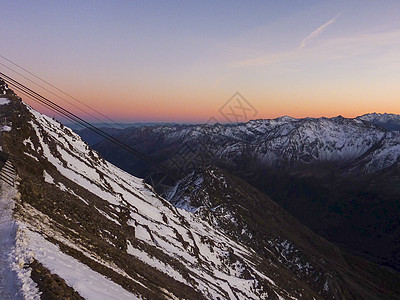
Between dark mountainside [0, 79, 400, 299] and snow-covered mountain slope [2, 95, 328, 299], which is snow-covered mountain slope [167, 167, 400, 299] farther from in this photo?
snow-covered mountain slope [2, 95, 328, 299]

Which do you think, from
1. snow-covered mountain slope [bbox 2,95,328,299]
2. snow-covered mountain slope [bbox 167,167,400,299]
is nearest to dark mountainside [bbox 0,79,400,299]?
snow-covered mountain slope [bbox 2,95,328,299]

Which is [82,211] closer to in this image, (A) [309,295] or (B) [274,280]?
(B) [274,280]

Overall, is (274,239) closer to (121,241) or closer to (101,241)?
(121,241)

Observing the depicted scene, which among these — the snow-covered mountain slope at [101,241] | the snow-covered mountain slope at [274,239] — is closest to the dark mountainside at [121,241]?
the snow-covered mountain slope at [101,241]

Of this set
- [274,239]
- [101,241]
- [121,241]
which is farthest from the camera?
[274,239]

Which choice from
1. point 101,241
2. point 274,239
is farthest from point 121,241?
point 274,239

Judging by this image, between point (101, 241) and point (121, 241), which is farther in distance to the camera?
point (121, 241)

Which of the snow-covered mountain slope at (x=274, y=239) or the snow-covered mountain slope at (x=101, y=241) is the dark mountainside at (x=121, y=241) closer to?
the snow-covered mountain slope at (x=101, y=241)
